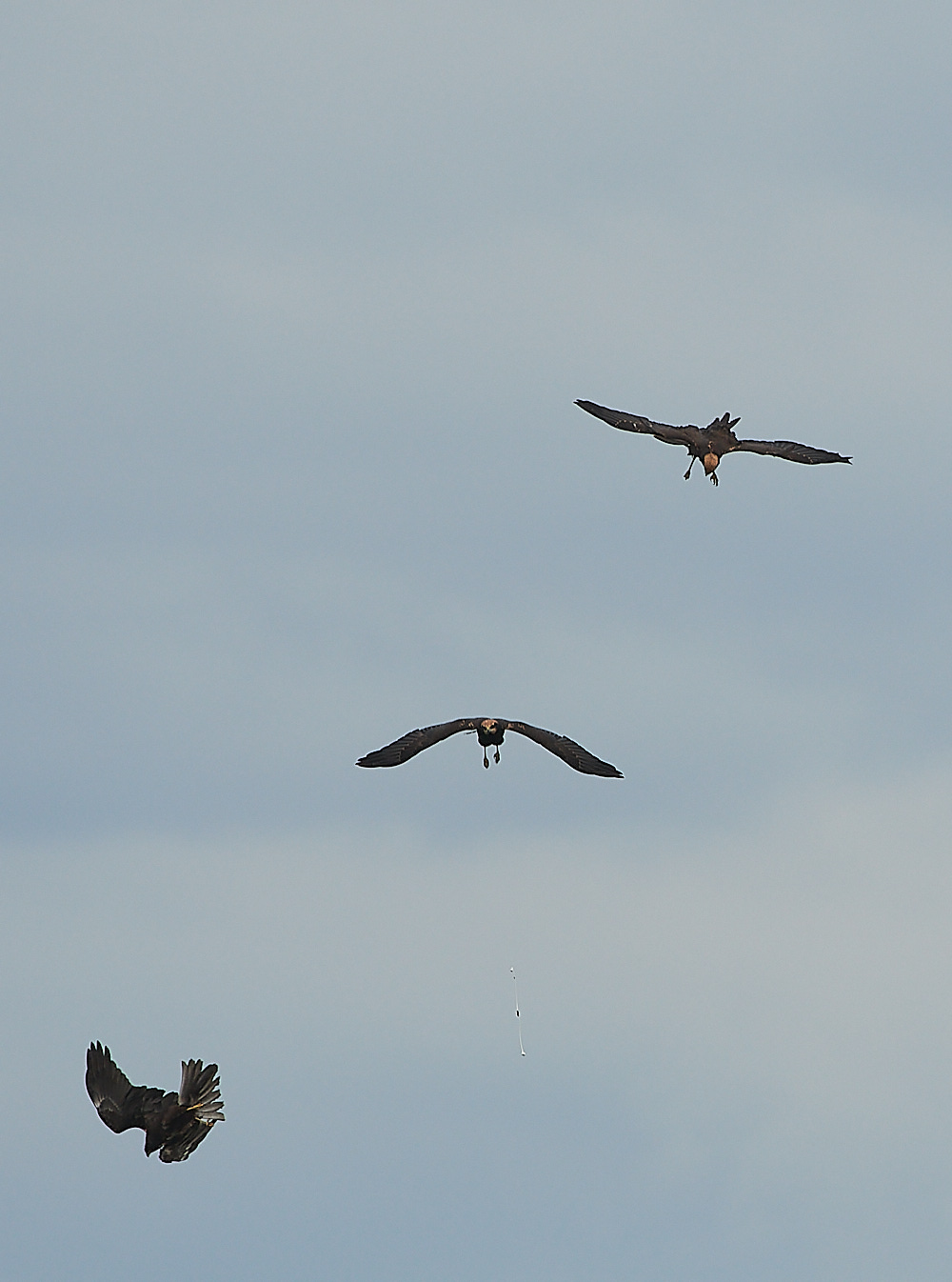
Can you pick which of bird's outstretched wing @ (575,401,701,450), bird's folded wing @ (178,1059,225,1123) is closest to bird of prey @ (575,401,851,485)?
bird's outstretched wing @ (575,401,701,450)

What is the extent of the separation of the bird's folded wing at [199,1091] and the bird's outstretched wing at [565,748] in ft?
51.2

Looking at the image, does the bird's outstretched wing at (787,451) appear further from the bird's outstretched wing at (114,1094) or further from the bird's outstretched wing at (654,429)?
the bird's outstretched wing at (114,1094)

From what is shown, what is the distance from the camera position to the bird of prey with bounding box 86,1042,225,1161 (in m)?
128

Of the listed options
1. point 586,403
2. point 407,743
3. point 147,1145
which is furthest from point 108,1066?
point 586,403

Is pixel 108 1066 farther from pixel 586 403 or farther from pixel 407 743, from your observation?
pixel 586 403

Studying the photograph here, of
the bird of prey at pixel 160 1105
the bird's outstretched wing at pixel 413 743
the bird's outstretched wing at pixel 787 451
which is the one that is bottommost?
the bird of prey at pixel 160 1105

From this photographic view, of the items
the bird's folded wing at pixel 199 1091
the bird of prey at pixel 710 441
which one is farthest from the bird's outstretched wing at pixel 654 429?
the bird's folded wing at pixel 199 1091

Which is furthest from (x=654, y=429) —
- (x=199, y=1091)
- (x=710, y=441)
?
(x=199, y=1091)

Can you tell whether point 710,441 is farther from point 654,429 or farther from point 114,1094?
point 114,1094

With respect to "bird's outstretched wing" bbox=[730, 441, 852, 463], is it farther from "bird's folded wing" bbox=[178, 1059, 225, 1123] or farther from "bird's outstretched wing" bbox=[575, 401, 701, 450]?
"bird's folded wing" bbox=[178, 1059, 225, 1123]

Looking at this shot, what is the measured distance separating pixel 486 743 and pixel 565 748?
2747 mm

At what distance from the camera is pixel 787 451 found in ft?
465

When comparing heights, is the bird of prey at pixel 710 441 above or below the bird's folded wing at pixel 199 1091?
above

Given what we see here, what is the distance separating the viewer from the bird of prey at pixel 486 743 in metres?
130
